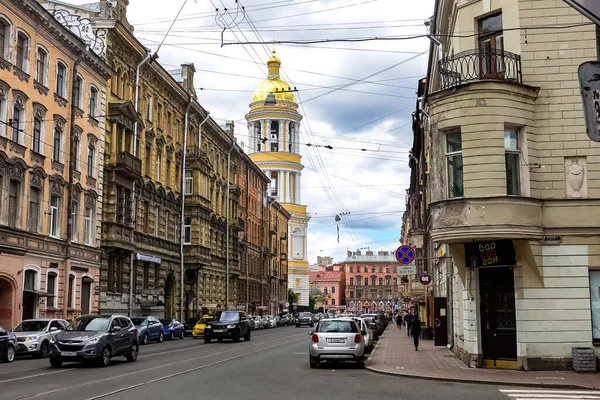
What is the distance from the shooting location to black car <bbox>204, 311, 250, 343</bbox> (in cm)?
3778

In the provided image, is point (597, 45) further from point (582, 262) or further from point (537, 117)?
point (582, 262)

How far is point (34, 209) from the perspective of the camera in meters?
33.0

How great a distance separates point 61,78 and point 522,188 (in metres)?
25.0

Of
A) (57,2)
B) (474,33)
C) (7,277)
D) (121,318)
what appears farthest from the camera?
(57,2)

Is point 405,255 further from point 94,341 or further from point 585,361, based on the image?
point 94,341

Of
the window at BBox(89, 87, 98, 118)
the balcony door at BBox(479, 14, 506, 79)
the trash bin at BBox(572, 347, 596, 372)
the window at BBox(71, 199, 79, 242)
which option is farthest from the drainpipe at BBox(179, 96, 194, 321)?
the trash bin at BBox(572, 347, 596, 372)

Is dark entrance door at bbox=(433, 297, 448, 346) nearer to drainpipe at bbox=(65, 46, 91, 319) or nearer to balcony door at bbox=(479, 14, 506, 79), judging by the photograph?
balcony door at bbox=(479, 14, 506, 79)

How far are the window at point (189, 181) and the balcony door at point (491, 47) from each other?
→ 38424 millimetres

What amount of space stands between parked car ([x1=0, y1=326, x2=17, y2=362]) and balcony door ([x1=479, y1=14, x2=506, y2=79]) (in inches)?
680

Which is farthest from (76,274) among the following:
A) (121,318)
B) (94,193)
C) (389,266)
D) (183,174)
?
(389,266)

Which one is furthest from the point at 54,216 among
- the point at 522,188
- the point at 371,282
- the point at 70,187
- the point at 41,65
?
the point at 371,282

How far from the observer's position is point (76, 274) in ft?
120

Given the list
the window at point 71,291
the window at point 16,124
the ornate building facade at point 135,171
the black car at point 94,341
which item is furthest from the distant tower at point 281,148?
the black car at point 94,341

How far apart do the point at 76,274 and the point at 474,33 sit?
24467 millimetres
